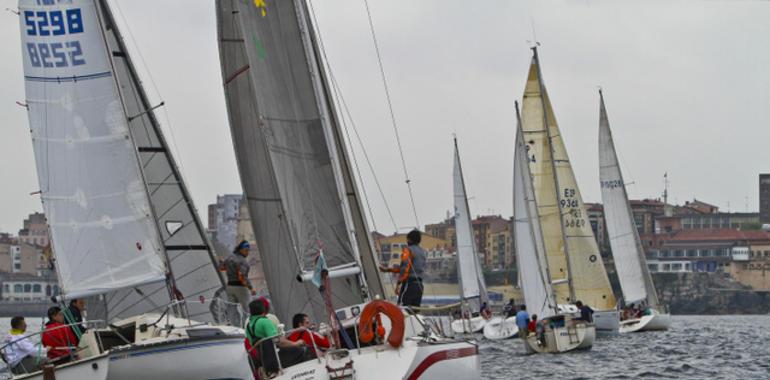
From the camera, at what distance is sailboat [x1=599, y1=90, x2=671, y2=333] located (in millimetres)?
49062

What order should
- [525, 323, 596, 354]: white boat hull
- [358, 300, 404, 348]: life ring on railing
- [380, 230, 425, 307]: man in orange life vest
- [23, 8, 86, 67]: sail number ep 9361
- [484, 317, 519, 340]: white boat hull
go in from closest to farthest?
1. [358, 300, 404, 348]: life ring on railing
2. [380, 230, 425, 307]: man in orange life vest
3. [23, 8, 86, 67]: sail number ep 9361
4. [525, 323, 596, 354]: white boat hull
5. [484, 317, 519, 340]: white boat hull

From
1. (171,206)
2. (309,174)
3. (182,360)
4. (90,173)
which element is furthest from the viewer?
(171,206)

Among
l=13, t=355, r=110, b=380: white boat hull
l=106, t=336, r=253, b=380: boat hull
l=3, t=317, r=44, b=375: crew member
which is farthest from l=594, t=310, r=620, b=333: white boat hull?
l=13, t=355, r=110, b=380: white boat hull

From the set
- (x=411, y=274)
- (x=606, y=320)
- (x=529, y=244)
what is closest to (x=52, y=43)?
(x=411, y=274)

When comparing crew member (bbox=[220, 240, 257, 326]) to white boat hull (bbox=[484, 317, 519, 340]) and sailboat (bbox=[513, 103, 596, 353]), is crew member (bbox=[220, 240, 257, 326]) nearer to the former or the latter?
sailboat (bbox=[513, 103, 596, 353])

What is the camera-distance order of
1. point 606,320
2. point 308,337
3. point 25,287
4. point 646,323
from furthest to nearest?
point 25,287
point 646,323
point 606,320
point 308,337

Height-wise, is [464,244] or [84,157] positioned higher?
[84,157]

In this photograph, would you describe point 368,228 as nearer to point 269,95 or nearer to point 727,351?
point 269,95

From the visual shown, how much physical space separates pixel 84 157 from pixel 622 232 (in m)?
34.5

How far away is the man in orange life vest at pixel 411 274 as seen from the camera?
15.5m

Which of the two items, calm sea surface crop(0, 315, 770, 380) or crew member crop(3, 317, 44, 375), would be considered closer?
crew member crop(3, 317, 44, 375)

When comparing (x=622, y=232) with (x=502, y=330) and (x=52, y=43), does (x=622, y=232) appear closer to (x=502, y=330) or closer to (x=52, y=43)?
(x=502, y=330)

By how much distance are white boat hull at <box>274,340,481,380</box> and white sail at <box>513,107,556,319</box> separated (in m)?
20.3

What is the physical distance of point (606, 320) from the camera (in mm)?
42219
